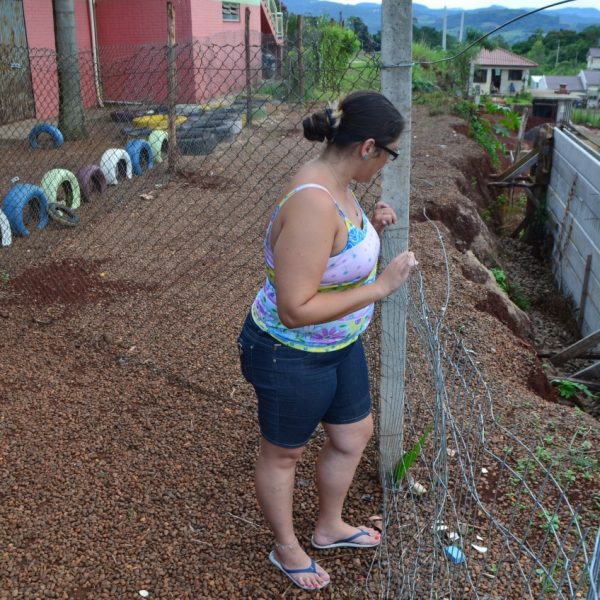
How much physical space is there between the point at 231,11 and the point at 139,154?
11.1m

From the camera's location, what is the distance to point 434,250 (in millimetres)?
6199

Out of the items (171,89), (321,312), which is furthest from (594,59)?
(321,312)

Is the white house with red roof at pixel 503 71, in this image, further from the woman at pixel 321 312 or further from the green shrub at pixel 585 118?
the woman at pixel 321 312

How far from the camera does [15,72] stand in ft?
38.2

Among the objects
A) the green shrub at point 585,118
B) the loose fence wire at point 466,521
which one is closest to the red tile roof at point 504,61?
the green shrub at point 585,118

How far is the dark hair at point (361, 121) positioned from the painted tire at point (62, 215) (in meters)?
5.82

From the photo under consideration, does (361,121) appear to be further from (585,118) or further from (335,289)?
(585,118)

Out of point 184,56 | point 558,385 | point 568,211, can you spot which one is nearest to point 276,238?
point 558,385

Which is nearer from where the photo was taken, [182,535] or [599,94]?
[182,535]

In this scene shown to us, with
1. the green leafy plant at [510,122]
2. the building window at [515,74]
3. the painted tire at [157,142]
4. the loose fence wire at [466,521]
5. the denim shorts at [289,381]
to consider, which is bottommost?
the building window at [515,74]

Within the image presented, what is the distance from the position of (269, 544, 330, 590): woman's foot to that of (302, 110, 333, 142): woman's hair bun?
4.57 feet

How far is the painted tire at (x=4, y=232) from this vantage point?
642 centimetres

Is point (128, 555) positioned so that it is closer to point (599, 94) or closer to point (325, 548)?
point (325, 548)

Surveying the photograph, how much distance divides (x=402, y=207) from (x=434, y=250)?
383 centimetres
